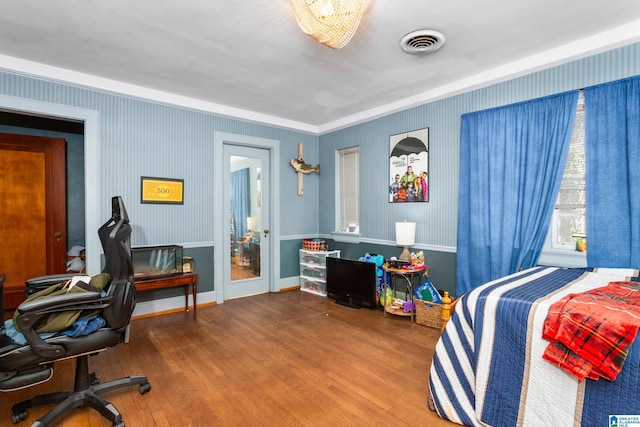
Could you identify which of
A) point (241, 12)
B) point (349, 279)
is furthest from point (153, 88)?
point (349, 279)

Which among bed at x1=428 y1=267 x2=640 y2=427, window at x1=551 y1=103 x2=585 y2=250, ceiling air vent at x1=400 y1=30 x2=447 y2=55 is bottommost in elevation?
bed at x1=428 y1=267 x2=640 y2=427

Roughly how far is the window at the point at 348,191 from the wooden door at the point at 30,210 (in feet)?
12.3

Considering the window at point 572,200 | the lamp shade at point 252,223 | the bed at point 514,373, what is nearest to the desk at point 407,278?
the window at point 572,200

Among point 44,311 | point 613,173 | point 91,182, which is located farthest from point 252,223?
point 613,173

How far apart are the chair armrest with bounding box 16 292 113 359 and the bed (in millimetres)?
2099

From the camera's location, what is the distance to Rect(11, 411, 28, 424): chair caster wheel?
6.15 feet

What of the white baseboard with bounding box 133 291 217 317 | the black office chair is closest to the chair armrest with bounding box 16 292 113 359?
the black office chair

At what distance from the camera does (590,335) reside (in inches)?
58.2

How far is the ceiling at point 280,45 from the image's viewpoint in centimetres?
226

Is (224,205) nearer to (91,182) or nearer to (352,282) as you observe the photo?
(91,182)

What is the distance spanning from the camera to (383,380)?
2340 millimetres

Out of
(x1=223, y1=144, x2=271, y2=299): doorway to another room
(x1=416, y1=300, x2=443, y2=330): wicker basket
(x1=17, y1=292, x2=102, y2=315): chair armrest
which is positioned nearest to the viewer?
(x1=17, y1=292, x2=102, y2=315): chair armrest

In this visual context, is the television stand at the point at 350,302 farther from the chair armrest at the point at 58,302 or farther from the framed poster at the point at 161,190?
the chair armrest at the point at 58,302

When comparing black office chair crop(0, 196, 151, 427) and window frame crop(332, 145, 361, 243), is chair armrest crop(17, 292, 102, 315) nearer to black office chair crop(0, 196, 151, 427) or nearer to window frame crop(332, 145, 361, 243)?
black office chair crop(0, 196, 151, 427)
